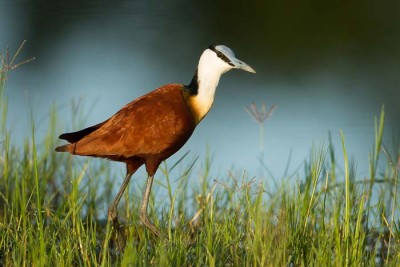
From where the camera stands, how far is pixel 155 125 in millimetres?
5309

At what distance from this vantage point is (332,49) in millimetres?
10547

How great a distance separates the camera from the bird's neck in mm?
5379

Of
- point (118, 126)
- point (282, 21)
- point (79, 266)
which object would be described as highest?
point (282, 21)

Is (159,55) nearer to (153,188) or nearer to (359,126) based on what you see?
(359,126)

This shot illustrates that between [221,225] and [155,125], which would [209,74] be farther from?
[221,225]

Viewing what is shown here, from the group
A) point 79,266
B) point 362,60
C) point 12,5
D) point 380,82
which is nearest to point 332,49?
point 362,60

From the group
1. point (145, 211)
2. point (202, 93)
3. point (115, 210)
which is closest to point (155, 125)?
point (202, 93)

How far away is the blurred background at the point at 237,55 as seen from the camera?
833 cm

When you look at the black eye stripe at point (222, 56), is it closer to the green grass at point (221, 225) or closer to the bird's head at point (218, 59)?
the bird's head at point (218, 59)

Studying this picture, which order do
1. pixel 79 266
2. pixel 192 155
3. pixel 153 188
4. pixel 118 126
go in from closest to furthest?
pixel 79 266 → pixel 118 126 → pixel 153 188 → pixel 192 155

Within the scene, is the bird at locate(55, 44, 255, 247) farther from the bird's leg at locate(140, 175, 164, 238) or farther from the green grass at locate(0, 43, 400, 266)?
the green grass at locate(0, 43, 400, 266)

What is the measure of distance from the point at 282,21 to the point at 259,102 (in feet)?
8.42

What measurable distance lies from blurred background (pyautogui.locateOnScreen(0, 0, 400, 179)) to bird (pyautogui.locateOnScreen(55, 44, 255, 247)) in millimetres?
1571

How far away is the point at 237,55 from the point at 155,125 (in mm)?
4566
